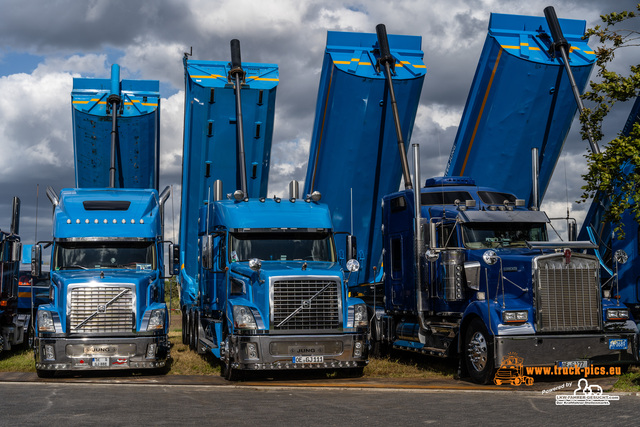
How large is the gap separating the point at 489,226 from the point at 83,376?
6863 mm

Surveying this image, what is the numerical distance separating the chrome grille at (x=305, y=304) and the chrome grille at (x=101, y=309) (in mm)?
2573

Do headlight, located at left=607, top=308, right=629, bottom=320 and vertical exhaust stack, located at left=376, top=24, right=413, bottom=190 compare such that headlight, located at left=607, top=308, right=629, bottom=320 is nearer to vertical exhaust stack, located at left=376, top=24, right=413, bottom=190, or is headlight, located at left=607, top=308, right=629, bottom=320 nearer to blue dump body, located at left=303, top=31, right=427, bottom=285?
vertical exhaust stack, located at left=376, top=24, right=413, bottom=190

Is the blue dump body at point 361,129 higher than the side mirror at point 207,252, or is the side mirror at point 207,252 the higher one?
the blue dump body at point 361,129

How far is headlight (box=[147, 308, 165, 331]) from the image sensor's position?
1252cm

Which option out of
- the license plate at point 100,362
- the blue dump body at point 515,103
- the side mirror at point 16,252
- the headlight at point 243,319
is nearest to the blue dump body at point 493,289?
the headlight at point 243,319

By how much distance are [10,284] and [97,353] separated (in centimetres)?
511

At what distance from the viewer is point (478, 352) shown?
11.2m

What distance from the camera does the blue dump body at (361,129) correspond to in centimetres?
1727

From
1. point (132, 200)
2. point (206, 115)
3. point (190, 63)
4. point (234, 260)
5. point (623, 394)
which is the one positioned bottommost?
point (623, 394)

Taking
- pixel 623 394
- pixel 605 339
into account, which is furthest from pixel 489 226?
pixel 623 394

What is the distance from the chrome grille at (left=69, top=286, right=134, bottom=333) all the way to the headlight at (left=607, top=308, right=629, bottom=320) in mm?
7108

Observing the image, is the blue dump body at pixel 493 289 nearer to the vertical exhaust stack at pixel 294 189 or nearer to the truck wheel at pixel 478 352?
the truck wheel at pixel 478 352

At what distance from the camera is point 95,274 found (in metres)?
12.8

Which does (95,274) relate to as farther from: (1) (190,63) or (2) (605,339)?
(2) (605,339)
